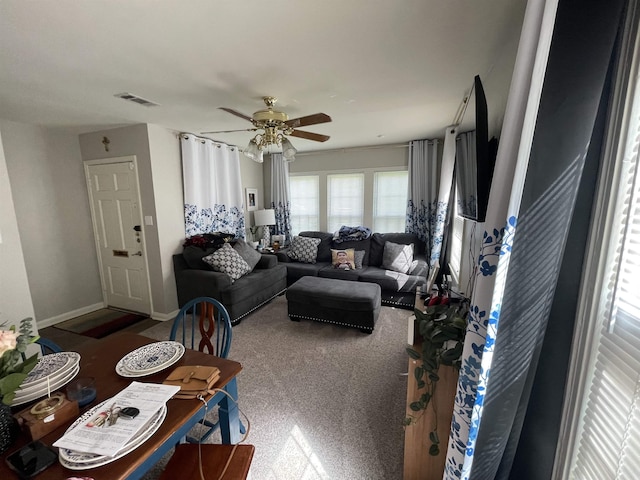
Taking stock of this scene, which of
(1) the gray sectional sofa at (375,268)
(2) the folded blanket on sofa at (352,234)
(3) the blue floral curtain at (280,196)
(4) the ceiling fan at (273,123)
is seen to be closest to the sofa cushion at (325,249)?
(1) the gray sectional sofa at (375,268)

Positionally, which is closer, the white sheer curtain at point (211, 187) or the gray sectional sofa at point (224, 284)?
the gray sectional sofa at point (224, 284)

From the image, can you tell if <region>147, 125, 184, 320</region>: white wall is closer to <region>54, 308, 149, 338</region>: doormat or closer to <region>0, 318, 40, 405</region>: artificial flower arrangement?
<region>54, 308, 149, 338</region>: doormat

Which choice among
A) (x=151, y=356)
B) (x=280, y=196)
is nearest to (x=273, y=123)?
(x=151, y=356)

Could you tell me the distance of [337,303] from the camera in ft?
9.53

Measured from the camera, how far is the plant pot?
0.82 metres

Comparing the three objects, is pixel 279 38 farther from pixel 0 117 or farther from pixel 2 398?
pixel 0 117

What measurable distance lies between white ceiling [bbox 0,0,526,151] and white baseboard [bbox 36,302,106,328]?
2334 millimetres

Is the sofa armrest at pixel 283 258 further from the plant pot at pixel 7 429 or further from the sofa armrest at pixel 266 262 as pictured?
the plant pot at pixel 7 429

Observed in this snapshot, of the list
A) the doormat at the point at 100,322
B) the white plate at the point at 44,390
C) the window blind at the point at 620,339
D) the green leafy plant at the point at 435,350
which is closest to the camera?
the window blind at the point at 620,339

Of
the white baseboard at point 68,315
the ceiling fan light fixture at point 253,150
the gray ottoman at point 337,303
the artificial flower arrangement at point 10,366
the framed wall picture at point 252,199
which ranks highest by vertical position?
the ceiling fan light fixture at point 253,150

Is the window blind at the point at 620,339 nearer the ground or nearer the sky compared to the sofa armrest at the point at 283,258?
nearer the sky

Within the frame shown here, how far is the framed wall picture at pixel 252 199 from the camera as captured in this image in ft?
16.4

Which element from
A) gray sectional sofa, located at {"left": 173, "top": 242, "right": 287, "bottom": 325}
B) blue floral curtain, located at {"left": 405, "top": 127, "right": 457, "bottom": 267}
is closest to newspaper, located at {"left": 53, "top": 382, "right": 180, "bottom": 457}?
gray sectional sofa, located at {"left": 173, "top": 242, "right": 287, "bottom": 325}

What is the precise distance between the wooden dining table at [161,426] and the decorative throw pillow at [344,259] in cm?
286
